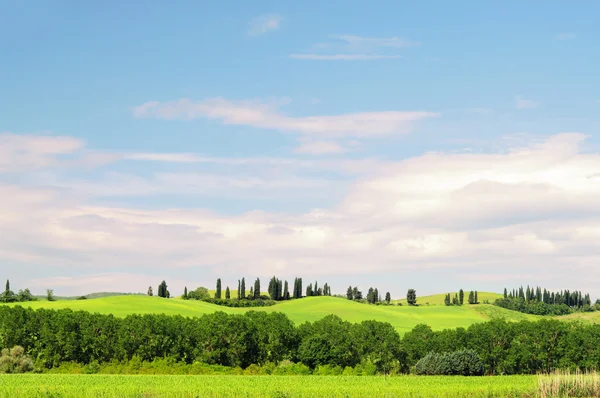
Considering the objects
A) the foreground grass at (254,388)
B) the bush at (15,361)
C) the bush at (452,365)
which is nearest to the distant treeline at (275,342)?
the bush at (15,361)

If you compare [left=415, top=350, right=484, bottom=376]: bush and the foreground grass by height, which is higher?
the foreground grass

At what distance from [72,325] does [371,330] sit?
5403 centimetres

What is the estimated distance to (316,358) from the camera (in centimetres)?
11994

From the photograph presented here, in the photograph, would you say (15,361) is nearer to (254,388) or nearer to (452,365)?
(254,388)

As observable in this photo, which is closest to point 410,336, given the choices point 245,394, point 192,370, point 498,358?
point 498,358

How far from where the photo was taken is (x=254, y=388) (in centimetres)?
7219

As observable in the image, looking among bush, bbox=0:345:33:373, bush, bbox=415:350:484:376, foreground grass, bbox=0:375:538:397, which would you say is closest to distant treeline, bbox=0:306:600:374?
bush, bbox=0:345:33:373

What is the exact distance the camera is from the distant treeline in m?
123

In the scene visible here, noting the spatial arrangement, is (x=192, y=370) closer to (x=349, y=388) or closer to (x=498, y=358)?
(x=349, y=388)

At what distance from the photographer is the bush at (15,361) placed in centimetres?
10888

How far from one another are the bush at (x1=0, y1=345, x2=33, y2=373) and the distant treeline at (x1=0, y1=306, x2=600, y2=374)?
Answer: 5.41 meters

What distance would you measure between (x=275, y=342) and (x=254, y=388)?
54373 millimetres

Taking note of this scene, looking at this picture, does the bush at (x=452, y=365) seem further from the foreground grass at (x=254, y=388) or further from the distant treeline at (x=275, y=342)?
the foreground grass at (x=254, y=388)

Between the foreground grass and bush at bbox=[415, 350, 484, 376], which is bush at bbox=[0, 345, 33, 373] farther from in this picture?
bush at bbox=[415, 350, 484, 376]
